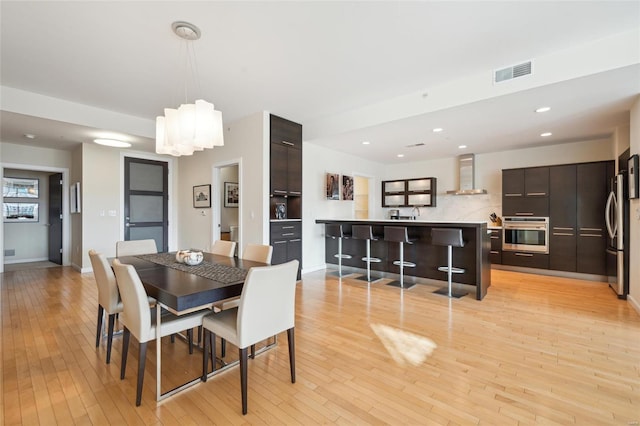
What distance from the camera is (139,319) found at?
190cm

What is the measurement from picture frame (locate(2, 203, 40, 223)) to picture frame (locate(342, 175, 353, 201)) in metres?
7.42

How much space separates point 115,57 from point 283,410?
3755 mm

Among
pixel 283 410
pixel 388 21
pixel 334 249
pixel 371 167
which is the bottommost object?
pixel 283 410

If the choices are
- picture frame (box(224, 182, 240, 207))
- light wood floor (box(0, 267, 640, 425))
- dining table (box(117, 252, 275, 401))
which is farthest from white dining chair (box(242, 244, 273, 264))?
picture frame (box(224, 182, 240, 207))

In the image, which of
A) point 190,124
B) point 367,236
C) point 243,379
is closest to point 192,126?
point 190,124

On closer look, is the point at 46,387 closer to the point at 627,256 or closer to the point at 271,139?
the point at 271,139

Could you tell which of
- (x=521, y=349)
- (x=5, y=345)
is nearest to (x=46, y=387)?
(x=5, y=345)

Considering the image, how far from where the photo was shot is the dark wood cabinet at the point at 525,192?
5.57 m

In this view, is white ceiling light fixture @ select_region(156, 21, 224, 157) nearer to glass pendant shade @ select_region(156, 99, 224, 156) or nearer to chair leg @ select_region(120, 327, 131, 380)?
glass pendant shade @ select_region(156, 99, 224, 156)

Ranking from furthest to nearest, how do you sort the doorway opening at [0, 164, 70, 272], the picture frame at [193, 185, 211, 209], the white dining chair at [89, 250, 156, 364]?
the doorway opening at [0, 164, 70, 272], the picture frame at [193, 185, 211, 209], the white dining chair at [89, 250, 156, 364]

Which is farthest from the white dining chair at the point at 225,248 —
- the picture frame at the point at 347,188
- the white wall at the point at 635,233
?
the white wall at the point at 635,233

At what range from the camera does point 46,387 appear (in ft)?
6.81

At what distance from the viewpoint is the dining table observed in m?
1.80

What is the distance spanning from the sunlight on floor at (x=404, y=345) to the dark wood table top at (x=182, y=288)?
1447 mm
